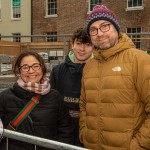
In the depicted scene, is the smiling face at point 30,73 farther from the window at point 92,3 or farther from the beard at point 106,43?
the window at point 92,3

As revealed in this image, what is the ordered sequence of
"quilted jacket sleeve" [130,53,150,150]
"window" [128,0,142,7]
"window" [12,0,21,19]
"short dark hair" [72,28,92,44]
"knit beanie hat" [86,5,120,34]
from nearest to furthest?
"quilted jacket sleeve" [130,53,150,150] < "knit beanie hat" [86,5,120,34] < "short dark hair" [72,28,92,44] < "window" [128,0,142,7] < "window" [12,0,21,19]

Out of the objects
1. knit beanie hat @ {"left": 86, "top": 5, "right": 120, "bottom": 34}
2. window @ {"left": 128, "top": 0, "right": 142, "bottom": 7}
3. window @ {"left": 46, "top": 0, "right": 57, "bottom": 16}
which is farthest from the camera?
window @ {"left": 46, "top": 0, "right": 57, "bottom": 16}

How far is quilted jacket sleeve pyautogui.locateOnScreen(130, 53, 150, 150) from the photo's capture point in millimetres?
2330

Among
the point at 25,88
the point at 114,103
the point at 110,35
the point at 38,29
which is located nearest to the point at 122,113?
the point at 114,103

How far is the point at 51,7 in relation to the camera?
24.8 m

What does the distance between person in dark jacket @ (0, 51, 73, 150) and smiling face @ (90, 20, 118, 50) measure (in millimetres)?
603

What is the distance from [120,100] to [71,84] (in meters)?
0.89

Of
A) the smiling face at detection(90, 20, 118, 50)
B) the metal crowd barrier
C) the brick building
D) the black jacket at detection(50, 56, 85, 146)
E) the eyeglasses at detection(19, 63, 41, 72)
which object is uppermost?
the brick building

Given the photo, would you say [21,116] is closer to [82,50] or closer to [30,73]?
[30,73]

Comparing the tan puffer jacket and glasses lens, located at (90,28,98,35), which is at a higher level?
glasses lens, located at (90,28,98,35)

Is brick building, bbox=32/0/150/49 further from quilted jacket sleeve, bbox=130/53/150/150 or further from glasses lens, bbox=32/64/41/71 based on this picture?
quilted jacket sleeve, bbox=130/53/150/150

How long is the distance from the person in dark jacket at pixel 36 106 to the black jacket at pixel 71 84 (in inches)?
12.2

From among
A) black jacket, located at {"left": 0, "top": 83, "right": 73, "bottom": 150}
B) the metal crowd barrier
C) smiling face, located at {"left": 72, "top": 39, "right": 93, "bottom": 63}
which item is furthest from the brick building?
the metal crowd barrier

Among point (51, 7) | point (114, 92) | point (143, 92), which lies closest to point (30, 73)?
point (114, 92)
